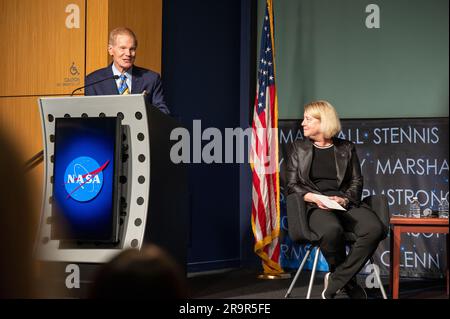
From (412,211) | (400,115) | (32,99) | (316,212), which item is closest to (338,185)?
(316,212)

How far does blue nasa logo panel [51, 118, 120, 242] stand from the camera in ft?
9.09

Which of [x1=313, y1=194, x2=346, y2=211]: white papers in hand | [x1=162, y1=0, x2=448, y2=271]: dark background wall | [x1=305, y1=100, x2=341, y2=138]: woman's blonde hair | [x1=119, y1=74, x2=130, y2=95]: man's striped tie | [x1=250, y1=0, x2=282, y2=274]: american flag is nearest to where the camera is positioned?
[x1=119, y1=74, x2=130, y2=95]: man's striped tie

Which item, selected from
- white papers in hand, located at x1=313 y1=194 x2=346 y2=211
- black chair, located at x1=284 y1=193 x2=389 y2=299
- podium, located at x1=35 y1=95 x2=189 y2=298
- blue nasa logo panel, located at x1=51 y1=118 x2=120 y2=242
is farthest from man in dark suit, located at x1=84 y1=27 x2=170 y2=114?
white papers in hand, located at x1=313 y1=194 x2=346 y2=211

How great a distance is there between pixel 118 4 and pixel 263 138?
1803 millimetres

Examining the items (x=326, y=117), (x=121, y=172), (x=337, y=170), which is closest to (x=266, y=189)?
(x=337, y=170)

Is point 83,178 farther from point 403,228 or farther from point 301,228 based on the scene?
point 403,228

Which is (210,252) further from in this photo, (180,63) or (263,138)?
(180,63)

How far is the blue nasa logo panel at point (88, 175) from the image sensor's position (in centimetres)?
277

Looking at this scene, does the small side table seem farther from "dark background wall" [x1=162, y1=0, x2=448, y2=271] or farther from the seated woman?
"dark background wall" [x1=162, y1=0, x2=448, y2=271]

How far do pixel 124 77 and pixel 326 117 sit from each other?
5.04ft

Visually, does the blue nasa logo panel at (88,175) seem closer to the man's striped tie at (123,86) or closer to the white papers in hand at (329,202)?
the man's striped tie at (123,86)

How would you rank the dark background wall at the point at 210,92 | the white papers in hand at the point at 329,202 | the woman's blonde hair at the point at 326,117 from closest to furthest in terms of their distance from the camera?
the white papers in hand at the point at 329,202
the woman's blonde hair at the point at 326,117
the dark background wall at the point at 210,92

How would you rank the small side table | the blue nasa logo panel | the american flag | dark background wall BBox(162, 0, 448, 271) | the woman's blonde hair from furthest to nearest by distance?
1. dark background wall BBox(162, 0, 448, 271)
2. the american flag
3. the woman's blonde hair
4. the small side table
5. the blue nasa logo panel

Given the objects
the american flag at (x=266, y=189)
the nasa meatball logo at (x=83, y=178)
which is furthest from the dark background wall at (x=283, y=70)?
the nasa meatball logo at (x=83, y=178)
